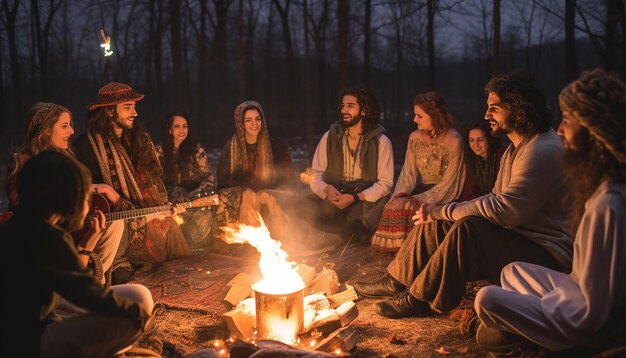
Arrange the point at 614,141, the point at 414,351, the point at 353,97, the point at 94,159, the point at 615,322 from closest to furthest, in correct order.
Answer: the point at 614,141 < the point at 615,322 < the point at 414,351 < the point at 94,159 < the point at 353,97

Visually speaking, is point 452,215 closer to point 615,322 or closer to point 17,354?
point 615,322

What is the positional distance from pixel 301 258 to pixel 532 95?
10.9 ft

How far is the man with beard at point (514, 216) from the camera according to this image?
3910 millimetres

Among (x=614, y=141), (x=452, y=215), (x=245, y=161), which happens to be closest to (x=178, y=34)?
(x=245, y=161)

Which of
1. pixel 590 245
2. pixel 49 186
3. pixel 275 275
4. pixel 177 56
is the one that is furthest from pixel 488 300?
pixel 177 56

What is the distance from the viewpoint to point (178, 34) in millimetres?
16719

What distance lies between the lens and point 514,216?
391cm

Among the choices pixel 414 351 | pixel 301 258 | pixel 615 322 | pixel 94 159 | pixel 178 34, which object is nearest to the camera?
pixel 615 322

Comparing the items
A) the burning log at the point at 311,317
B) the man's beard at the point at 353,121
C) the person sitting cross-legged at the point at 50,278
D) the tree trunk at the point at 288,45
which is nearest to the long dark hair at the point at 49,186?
the person sitting cross-legged at the point at 50,278

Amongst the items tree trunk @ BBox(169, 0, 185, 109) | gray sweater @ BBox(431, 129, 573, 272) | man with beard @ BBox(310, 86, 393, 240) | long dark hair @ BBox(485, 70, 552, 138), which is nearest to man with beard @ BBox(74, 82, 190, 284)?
man with beard @ BBox(310, 86, 393, 240)

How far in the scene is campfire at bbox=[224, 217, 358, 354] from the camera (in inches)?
153

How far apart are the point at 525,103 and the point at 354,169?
10.4 feet

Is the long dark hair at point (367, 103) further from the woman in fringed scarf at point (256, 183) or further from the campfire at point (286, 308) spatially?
the campfire at point (286, 308)

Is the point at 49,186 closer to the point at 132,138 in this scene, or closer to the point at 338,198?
the point at 132,138
